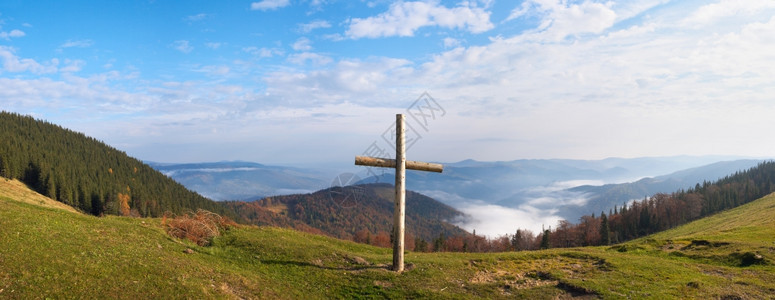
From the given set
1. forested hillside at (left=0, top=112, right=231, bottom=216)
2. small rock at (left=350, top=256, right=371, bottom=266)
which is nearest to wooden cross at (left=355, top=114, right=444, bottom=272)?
small rock at (left=350, top=256, right=371, bottom=266)

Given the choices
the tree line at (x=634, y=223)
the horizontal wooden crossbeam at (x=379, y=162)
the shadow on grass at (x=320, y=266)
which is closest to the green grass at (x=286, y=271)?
the shadow on grass at (x=320, y=266)

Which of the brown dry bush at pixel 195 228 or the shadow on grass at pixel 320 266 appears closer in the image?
the shadow on grass at pixel 320 266

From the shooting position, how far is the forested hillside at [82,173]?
313 ft

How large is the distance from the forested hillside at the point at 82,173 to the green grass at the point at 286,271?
91.1 meters

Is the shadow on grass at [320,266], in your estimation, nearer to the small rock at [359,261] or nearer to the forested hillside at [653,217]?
the small rock at [359,261]

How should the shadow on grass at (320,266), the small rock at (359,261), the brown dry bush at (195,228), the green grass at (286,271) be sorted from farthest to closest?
the brown dry bush at (195,228)
the small rock at (359,261)
the shadow on grass at (320,266)
the green grass at (286,271)

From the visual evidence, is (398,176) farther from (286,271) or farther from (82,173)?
(82,173)

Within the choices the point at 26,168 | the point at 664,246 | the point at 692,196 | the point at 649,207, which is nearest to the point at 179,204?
the point at 26,168

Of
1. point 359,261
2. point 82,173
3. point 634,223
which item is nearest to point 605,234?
point 634,223

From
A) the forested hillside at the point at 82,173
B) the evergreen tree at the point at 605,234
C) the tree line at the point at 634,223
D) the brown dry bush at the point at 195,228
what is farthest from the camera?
the tree line at the point at 634,223

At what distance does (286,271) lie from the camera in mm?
15656

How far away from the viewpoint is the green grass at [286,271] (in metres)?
10.4

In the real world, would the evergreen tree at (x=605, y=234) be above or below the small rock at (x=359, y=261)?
below

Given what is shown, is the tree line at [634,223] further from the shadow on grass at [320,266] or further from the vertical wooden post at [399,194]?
the vertical wooden post at [399,194]
